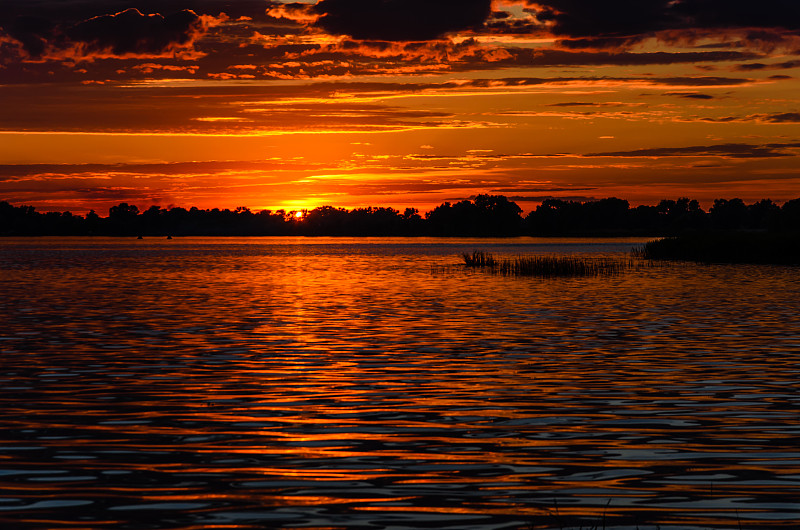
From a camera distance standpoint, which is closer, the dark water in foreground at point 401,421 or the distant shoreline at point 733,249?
the dark water in foreground at point 401,421

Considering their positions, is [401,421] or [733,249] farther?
[733,249]

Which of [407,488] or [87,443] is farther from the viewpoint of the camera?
[87,443]

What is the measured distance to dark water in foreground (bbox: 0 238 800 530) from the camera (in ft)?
40.0

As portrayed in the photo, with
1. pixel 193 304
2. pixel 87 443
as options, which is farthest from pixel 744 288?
pixel 87 443

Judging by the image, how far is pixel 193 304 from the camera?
4959cm

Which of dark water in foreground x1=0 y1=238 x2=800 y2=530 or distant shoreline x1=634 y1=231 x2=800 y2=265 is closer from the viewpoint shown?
dark water in foreground x1=0 y1=238 x2=800 y2=530

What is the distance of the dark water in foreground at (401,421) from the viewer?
12180 millimetres

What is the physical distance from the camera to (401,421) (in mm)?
18141

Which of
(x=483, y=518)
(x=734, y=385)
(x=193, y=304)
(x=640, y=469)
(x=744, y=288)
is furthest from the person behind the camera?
(x=744, y=288)

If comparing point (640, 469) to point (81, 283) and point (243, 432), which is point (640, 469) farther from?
point (81, 283)

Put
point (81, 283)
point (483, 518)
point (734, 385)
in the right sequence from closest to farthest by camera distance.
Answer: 1. point (483, 518)
2. point (734, 385)
3. point (81, 283)

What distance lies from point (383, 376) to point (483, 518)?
12.6 meters

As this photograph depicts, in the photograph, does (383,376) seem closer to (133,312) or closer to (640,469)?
(640,469)

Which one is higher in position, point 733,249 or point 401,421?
point 733,249
